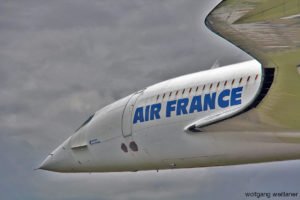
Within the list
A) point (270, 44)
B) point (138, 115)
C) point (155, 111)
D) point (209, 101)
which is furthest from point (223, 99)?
point (270, 44)

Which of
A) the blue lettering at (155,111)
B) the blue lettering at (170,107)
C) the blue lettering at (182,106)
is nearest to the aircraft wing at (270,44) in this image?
the blue lettering at (182,106)

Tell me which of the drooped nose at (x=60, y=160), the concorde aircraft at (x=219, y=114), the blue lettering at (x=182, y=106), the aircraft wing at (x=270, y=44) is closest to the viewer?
the aircraft wing at (x=270, y=44)

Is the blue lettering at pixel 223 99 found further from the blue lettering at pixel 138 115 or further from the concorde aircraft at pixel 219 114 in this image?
the blue lettering at pixel 138 115

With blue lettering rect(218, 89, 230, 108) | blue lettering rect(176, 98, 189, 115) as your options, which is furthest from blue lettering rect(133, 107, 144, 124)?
blue lettering rect(218, 89, 230, 108)

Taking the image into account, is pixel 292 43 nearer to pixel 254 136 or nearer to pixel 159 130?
pixel 254 136

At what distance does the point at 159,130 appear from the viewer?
19703 millimetres

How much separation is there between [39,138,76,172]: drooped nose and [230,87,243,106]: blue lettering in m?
8.06

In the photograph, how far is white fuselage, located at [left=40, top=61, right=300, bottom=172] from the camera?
56.1 ft

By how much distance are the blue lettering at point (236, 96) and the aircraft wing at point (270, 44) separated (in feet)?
1.84

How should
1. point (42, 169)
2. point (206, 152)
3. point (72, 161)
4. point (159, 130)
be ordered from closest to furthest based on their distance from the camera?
point (206, 152), point (159, 130), point (72, 161), point (42, 169)

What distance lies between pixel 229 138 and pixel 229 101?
39.8 inches

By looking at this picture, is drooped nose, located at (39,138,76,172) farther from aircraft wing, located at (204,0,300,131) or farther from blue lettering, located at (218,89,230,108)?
aircraft wing, located at (204,0,300,131)

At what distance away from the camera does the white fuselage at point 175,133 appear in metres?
17.1

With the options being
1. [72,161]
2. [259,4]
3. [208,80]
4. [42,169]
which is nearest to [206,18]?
[259,4]
